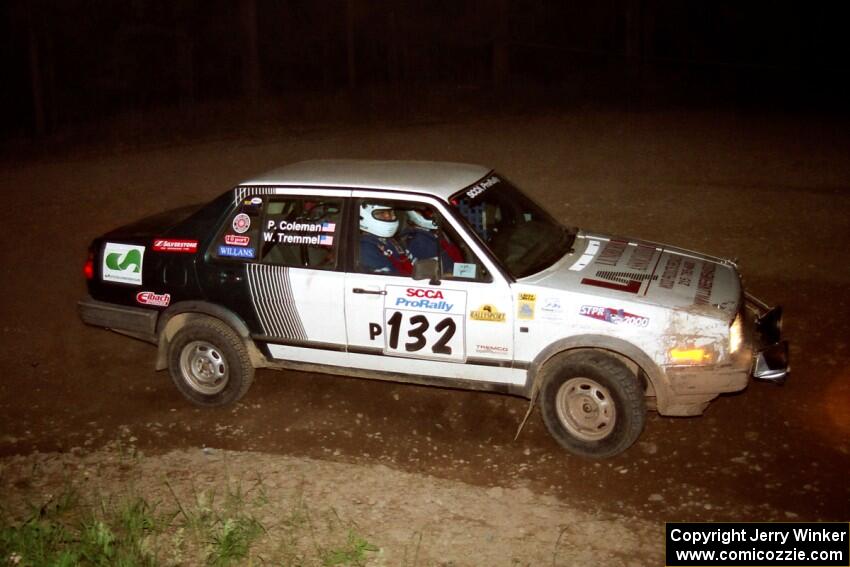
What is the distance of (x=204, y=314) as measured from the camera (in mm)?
6293

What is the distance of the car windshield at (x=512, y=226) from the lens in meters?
5.78

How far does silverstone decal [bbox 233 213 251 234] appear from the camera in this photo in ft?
20.2

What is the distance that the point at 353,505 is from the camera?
514 centimetres

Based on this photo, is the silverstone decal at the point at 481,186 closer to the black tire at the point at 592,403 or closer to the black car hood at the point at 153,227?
the black tire at the point at 592,403

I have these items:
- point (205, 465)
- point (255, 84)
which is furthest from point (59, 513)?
point (255, 84)

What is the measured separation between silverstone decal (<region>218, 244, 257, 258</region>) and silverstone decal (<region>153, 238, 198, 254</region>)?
0.70ft

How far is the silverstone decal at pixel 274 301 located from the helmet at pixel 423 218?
100 centimetres

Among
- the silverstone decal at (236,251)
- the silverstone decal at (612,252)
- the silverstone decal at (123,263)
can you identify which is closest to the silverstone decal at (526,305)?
the silverstone decal at (612,252)

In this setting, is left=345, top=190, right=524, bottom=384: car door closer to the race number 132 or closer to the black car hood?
the race number 132

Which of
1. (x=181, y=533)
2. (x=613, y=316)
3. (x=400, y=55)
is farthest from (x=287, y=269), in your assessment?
(x=400, y=55)

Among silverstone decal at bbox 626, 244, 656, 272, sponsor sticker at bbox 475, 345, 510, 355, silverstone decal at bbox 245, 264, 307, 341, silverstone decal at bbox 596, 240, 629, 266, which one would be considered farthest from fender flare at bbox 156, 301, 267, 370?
silverstone decal at bbox 626, 244, 656, 272

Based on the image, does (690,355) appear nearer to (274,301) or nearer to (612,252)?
(612,252)

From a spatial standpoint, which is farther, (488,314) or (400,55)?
(400,55)

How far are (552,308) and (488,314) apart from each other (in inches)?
16.1
